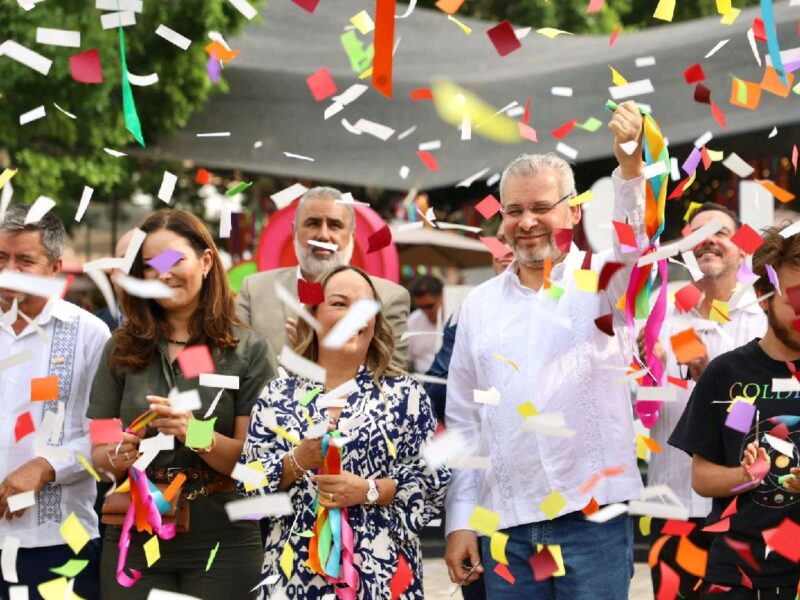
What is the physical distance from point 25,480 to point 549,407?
172cm

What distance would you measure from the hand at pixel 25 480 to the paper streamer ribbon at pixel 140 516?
446 millimetres

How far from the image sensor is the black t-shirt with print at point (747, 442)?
3.63 metres

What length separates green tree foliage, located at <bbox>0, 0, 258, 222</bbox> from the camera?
35.2 feet

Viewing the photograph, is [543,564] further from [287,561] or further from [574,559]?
[287,561]

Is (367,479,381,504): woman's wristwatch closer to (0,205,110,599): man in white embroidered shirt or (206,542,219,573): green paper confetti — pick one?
(206,542,219,573): green paper confetti

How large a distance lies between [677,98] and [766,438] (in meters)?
5.92

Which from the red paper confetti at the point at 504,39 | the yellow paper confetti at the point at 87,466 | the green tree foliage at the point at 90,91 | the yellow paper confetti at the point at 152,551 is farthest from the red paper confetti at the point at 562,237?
the green tree foliage at the point at 90,91

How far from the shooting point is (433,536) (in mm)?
9828

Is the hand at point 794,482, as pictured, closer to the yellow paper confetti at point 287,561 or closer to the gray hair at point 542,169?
the gray hair at point 542,169

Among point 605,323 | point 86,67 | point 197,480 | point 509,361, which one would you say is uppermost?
point 86,67

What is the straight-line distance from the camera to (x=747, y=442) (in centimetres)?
371

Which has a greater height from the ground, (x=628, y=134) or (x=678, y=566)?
(x=628, y=134)

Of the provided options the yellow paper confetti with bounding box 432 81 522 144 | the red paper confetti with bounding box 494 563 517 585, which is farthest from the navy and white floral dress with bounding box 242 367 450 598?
the yellow paper confetti with bounding box 432 81 522 144

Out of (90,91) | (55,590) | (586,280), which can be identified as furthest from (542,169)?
(90,91)
